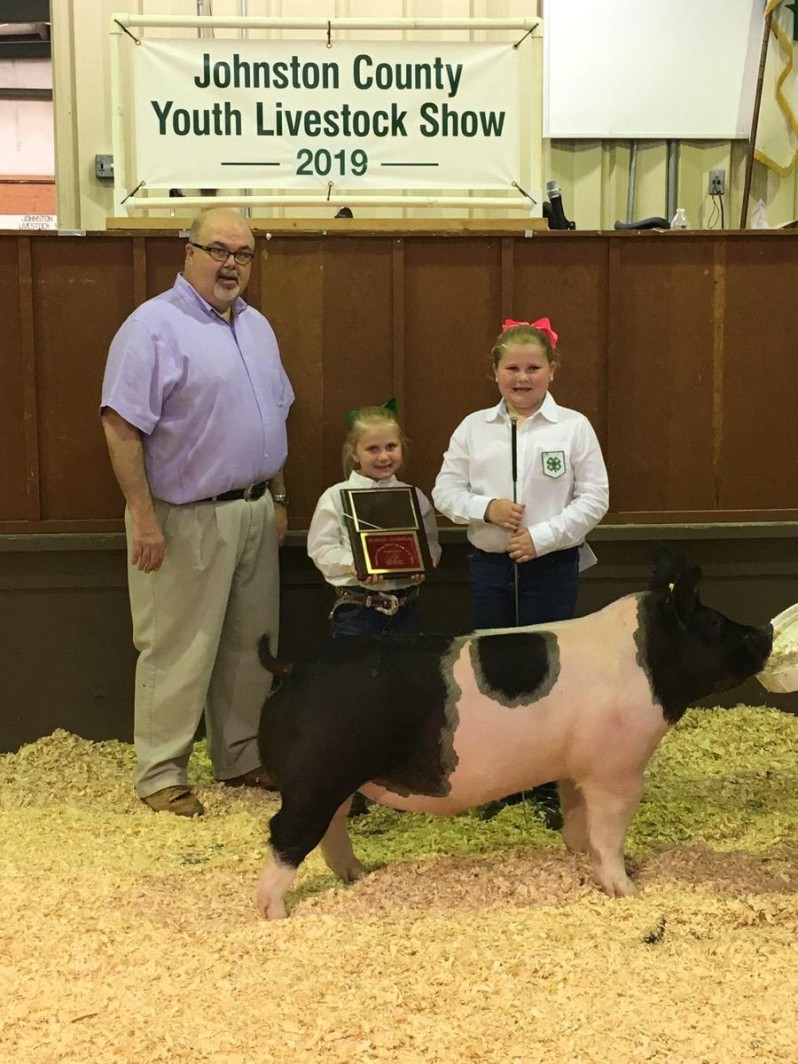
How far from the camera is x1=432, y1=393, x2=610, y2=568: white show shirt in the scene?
12.8 ft

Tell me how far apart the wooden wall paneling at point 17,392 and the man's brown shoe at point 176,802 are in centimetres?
142

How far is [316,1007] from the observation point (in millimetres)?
2721

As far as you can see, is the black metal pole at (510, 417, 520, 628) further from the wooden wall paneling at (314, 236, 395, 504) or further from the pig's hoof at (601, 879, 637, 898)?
the wooden wall paneling at (314, 236, 395, 504)

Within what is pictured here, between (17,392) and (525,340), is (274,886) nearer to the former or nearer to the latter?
(525,340)

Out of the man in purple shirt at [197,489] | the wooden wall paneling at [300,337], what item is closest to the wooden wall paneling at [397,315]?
the wooden wall paneling at [300,337]

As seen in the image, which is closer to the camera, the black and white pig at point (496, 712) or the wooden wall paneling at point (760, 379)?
the black and white pig at point (496, 712)

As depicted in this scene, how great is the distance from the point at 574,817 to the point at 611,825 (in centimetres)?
26

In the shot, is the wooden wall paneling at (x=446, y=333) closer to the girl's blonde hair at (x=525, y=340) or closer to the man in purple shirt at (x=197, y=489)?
the man in purple shirt at (x=197, y=489)

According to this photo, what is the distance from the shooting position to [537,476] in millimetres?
3922

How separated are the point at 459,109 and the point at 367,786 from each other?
10.4 ft

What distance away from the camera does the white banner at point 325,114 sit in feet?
16.0

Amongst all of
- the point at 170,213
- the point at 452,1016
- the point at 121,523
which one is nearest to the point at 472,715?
the point at 452,1016

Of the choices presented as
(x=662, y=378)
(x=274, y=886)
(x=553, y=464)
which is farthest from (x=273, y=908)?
(x=662, y=378)

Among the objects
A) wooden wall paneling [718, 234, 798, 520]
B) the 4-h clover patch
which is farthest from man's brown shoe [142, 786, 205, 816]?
wooden wall paneling [718, 234, 798, 520]
